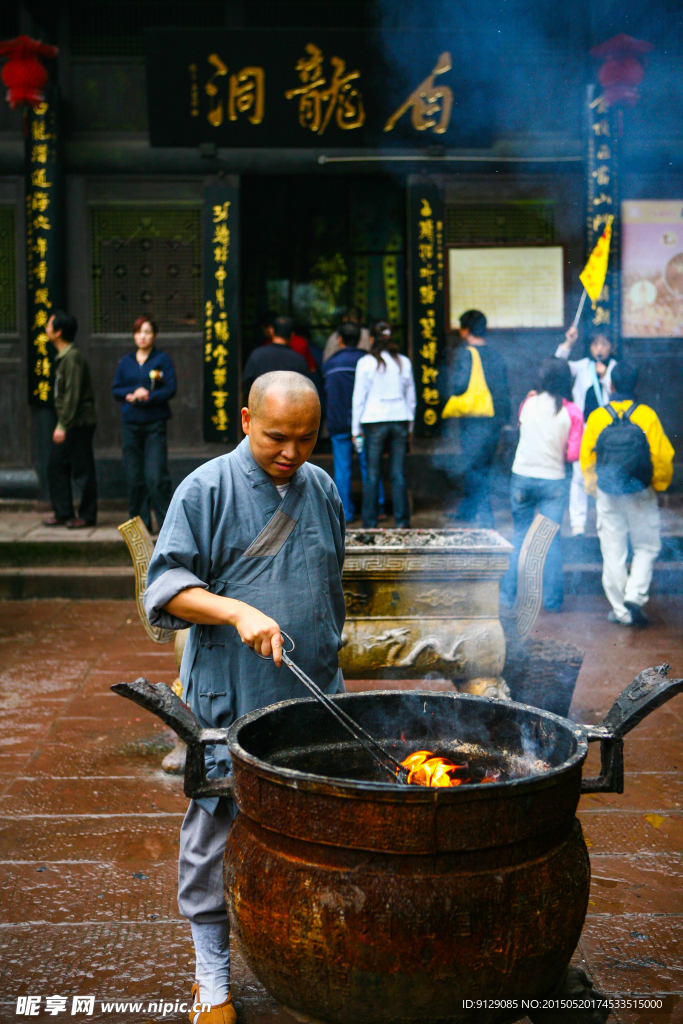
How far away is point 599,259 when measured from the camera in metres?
9.42

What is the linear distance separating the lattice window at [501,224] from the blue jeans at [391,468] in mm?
2310

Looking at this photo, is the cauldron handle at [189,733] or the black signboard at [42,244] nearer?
the cauldron handle at [189,733]

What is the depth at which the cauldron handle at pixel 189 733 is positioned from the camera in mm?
2469

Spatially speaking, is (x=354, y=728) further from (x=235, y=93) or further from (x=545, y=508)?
(x=235, y=93)

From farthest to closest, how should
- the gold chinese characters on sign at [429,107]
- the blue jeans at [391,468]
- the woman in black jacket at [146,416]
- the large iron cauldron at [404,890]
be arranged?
the gold chinese characters on sign at [429,107] < the blue jeans at [391,468] < the woman in black jacket at [146,416] < the large iron cauldron at [404,890]

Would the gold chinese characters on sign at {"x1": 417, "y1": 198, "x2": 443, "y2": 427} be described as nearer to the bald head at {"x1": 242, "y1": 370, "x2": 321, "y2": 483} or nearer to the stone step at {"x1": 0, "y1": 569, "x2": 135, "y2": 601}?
the stone step at {"x1": 0, "y1": 569, "x2": 135, "y2": 601}

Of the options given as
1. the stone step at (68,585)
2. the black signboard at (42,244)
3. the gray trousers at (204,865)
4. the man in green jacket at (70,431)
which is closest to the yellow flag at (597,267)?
the man in green jacket at (70,431)

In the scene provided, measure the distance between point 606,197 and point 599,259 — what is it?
0.63 m

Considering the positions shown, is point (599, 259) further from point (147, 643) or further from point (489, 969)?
point (489, 969)

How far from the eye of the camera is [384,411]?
351 inches

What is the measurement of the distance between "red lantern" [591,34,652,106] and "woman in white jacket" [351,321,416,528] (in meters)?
2.85

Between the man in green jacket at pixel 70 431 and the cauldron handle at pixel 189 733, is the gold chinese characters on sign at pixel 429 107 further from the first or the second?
the cauldron handle at pixel 189 733

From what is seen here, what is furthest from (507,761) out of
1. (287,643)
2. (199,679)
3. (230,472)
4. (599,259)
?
(599,259)

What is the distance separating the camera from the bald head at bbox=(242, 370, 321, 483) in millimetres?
2617
